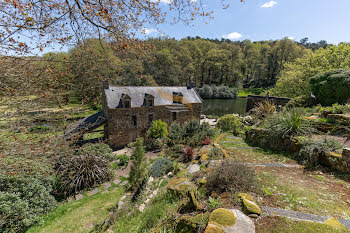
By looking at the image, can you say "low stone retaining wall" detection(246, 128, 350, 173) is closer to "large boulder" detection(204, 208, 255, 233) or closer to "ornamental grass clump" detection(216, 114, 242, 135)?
"ornamental grass clump" detection(216, 114, 242, 135)

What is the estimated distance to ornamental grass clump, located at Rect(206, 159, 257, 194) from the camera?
337 centimetres

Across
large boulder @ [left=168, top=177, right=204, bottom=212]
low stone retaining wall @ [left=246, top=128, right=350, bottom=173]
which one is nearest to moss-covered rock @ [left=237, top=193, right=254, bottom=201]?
large boulder @ [left=168, top=177, right=204, bottom=212]

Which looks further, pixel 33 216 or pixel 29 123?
pixel 33 216

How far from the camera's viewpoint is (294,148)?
582cm

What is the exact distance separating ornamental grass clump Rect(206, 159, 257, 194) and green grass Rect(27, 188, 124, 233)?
4.57 m

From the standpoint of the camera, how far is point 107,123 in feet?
44.8

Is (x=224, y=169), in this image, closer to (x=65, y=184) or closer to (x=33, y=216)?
(x=33, y=216)

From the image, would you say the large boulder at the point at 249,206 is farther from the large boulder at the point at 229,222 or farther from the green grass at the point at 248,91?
the green grass at the point at 248,91

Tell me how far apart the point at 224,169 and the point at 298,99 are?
12.9m

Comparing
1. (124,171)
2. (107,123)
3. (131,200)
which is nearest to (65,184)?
(124,171)

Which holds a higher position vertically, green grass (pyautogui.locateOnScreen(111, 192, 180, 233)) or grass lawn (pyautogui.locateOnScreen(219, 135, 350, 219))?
grass lawn (pyautogui.locateOnScreen(219, 135, 350, 219))

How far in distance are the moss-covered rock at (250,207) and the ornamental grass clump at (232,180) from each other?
39 cm

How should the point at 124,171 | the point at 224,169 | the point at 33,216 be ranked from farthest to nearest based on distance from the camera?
the point at 124,171
the point at 33,216
the point at 224,169

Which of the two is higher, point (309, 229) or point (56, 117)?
point (56, 117)
